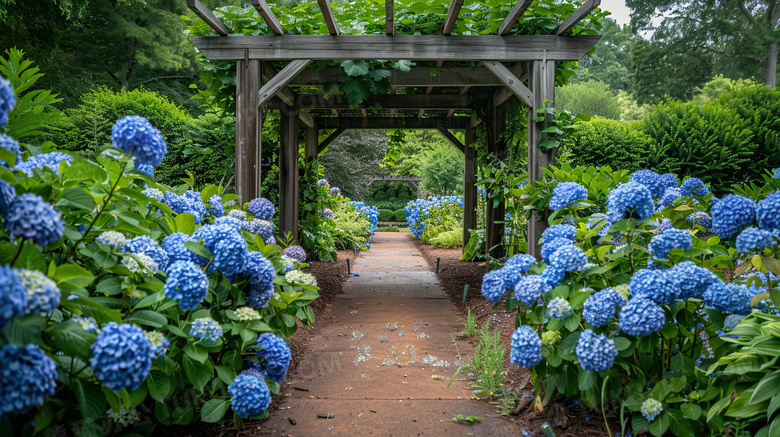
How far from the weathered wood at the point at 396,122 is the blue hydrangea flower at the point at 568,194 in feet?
15.5

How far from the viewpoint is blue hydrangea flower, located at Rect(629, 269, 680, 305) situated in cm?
154

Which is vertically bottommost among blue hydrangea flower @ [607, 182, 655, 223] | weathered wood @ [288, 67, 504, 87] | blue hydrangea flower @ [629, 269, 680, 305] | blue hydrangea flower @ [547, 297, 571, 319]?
blue hydrangea flower @ [547, 297, 571, 319]

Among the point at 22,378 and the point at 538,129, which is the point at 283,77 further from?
the point at 22,378

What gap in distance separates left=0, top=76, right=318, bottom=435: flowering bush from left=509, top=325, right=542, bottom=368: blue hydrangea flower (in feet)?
3.09

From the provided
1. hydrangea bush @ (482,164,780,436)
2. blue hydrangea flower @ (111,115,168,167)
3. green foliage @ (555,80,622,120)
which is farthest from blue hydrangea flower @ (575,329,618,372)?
green foliage @ (555,80,622,120)

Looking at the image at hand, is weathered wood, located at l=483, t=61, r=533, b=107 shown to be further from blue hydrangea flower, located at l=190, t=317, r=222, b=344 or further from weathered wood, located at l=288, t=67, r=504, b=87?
blue hydrangea flower, located at l=190, t=317, r=222, b=344

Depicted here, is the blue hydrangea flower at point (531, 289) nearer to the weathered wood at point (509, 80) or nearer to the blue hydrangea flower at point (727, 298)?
the blue hydrangea flower at point (727, 298)

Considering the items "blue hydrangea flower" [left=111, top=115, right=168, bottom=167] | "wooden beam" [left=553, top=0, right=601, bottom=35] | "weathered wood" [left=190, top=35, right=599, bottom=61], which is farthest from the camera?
"weathered wood" [left=190, top=35, right=599, bottom=61]

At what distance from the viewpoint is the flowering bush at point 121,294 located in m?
0.89

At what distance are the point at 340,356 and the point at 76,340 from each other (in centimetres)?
223

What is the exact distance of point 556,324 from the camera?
1.80 meters

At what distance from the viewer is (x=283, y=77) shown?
12.7ft

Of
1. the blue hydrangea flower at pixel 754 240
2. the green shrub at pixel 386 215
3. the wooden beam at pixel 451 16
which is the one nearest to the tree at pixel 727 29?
the green shrub at pixel 386 215

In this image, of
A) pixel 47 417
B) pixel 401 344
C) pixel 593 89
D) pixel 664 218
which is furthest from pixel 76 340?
pixel 593 89
